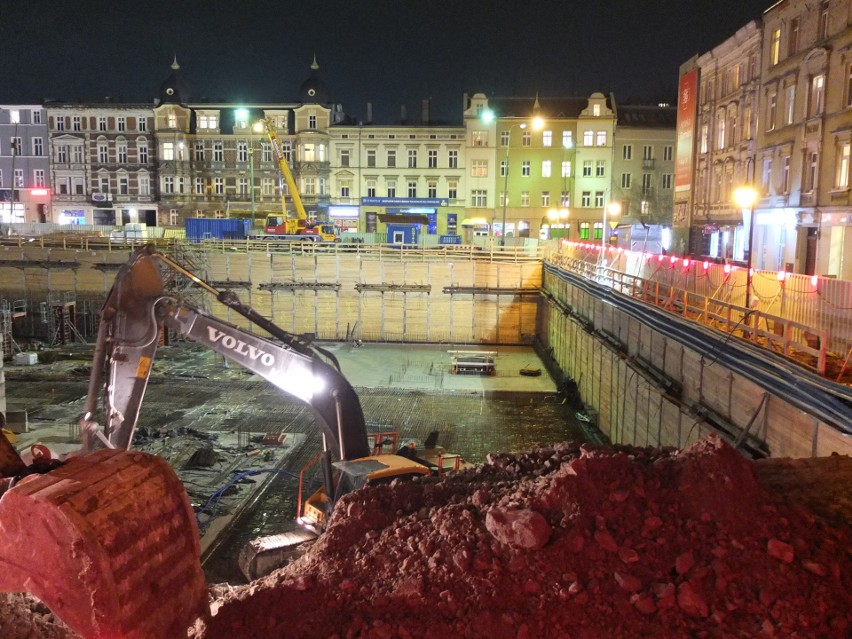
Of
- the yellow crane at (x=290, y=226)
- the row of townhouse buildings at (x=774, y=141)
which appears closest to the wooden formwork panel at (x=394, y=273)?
the yellow crane at (x=290, y=226)

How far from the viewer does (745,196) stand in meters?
15.6

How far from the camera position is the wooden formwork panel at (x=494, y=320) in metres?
38.1

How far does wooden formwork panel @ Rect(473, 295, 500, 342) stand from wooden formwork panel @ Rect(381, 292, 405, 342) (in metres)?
3.98

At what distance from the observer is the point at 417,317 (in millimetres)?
38406

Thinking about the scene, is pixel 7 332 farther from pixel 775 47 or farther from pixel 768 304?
pixel 775 47

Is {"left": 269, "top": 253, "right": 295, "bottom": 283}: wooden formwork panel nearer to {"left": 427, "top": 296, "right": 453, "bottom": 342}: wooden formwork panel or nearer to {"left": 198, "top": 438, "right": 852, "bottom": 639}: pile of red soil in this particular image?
{"left": 427, "top": 296, "right": 453, "bottom": 342}: wooden formwork panel

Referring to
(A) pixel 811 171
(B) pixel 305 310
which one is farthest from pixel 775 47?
(B) pixel 305 310

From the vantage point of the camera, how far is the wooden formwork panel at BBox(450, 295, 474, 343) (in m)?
38.2

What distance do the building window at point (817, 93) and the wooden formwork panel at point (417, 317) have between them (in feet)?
65.5

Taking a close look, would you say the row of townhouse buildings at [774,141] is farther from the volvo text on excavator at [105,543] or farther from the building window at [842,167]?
the volvo text on excavator at [105,543]

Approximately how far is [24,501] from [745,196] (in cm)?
1527

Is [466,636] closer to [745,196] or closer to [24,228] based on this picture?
[745,196]

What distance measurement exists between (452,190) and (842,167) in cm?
3663

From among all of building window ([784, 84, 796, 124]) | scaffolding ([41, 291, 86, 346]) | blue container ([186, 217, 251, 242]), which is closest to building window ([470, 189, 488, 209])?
blue container ([186, 217, 251, 242])
